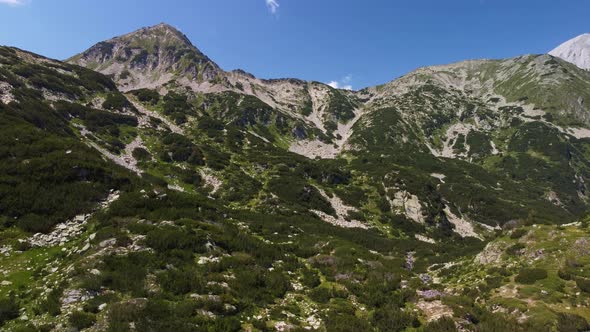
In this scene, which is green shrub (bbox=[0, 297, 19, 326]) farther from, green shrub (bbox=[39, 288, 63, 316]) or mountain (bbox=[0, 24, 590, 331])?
green shrub (bbox=[39, 288, 63, 316])

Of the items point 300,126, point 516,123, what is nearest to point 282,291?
point 300,126

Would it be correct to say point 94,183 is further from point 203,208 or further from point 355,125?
point 355,125

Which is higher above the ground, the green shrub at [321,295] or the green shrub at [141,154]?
the green shrub at [141,154]

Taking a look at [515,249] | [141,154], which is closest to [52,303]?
[515,249]

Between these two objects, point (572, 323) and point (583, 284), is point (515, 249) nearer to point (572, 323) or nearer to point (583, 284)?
point (583, 284)

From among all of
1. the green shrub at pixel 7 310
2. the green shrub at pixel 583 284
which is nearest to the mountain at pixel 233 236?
the green shrub at pixel 7 310

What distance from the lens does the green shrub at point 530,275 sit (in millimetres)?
20922

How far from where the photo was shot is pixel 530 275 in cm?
2134

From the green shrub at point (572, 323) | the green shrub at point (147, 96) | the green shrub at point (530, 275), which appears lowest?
the green shrub at point (572, 323)

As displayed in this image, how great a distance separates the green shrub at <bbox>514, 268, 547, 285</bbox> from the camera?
20.9 meters

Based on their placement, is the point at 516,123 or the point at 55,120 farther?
the point at 516,123

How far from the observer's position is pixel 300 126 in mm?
142500

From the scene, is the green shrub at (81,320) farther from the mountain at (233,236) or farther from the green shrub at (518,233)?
the green shrub at (518,233)

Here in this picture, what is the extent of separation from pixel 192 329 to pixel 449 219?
7076 centimetres
